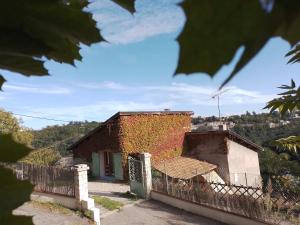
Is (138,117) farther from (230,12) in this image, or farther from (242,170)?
(230,12)

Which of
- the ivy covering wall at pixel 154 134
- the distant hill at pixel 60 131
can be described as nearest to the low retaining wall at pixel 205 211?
the ivy covering wall at pixel 154 134

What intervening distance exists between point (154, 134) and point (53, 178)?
447 inches

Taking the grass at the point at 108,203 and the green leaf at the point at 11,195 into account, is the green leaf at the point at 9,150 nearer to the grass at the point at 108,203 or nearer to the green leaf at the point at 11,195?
the green leaf at the point at 11,195

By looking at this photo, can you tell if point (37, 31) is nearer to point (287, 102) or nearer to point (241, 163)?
point (287, 102)

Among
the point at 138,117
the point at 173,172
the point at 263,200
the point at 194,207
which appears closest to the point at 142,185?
the point at 194,207

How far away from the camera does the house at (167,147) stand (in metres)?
24.2

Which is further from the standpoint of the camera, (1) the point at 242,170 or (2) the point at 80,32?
(1) the point at 242,170

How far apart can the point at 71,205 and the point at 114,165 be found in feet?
31.3

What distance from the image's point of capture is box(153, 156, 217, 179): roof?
843 inches

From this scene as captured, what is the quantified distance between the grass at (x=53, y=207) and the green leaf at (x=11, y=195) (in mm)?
14196

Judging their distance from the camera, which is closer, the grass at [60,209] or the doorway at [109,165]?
the grass at [60,209]

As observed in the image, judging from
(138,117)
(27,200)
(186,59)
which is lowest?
(27,200)

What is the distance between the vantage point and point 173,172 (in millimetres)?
21781

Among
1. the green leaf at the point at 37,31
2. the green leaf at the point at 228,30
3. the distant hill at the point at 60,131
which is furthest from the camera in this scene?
the distant hill at the point at 60,131
